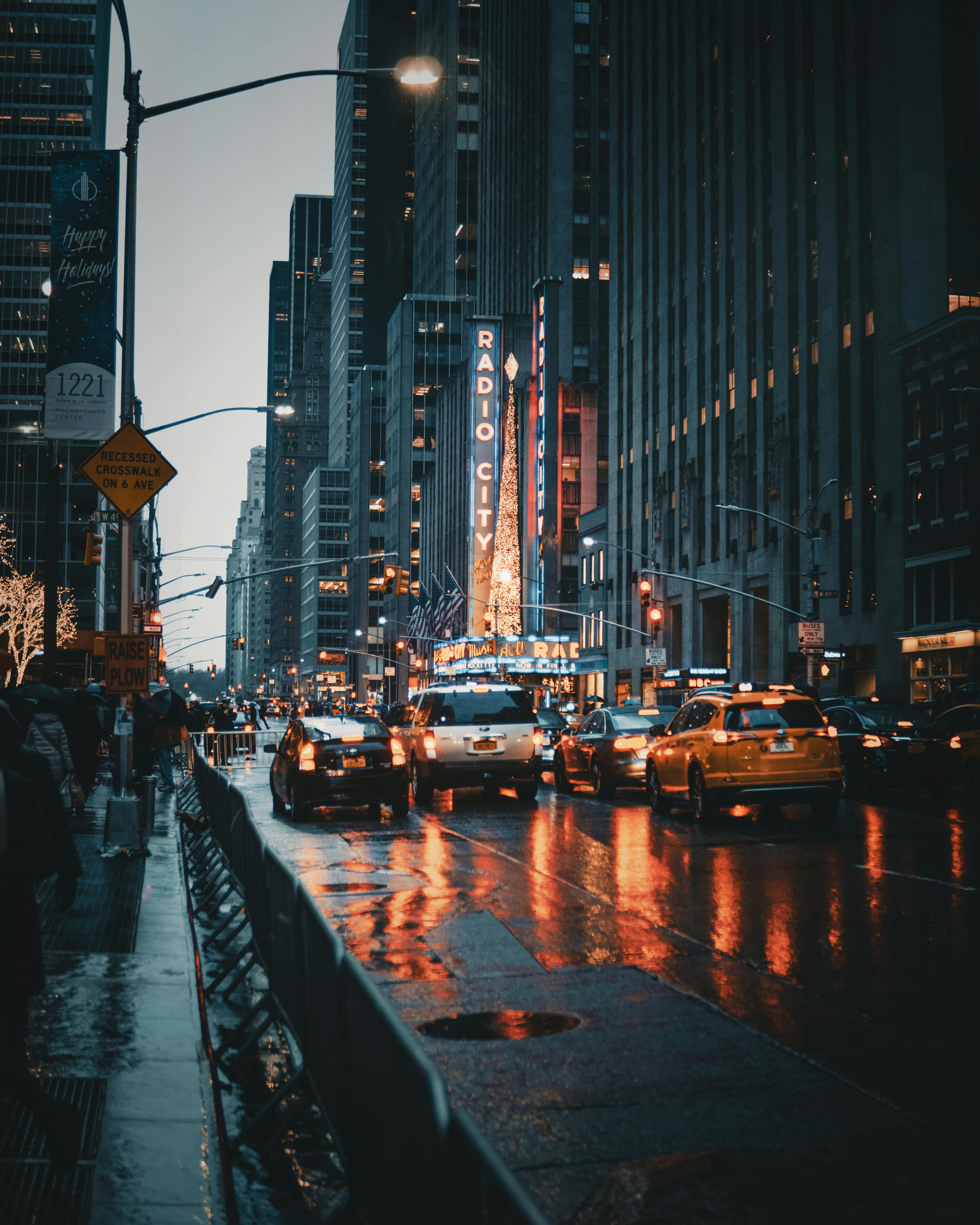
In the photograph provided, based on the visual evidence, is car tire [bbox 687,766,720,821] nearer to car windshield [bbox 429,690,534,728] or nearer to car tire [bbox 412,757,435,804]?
car windshield [bbox 429,690,534,728]

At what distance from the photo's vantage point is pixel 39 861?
15.6 ft

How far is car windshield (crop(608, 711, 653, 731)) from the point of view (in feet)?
79.7

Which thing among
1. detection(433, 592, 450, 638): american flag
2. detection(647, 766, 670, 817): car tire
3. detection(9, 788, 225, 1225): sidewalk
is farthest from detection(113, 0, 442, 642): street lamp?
detection(433, 592, 450, 638): american flag

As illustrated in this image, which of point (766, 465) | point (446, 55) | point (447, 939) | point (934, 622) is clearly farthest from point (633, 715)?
point (446, 55)

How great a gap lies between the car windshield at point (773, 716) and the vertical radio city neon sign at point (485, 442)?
86.0 metres

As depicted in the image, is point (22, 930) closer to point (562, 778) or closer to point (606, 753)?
point (606, 753)

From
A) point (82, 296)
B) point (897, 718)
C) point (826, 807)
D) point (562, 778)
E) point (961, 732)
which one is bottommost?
point (562, 778)

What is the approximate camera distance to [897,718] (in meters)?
25.2

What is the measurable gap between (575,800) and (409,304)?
137 meters

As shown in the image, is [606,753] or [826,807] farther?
[606,753]

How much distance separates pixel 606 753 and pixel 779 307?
41954 mm

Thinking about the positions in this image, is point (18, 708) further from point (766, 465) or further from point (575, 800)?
point (766, 465)

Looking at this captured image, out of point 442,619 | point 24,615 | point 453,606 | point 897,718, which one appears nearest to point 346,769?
point 897,718

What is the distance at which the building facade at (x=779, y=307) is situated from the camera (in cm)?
5094
